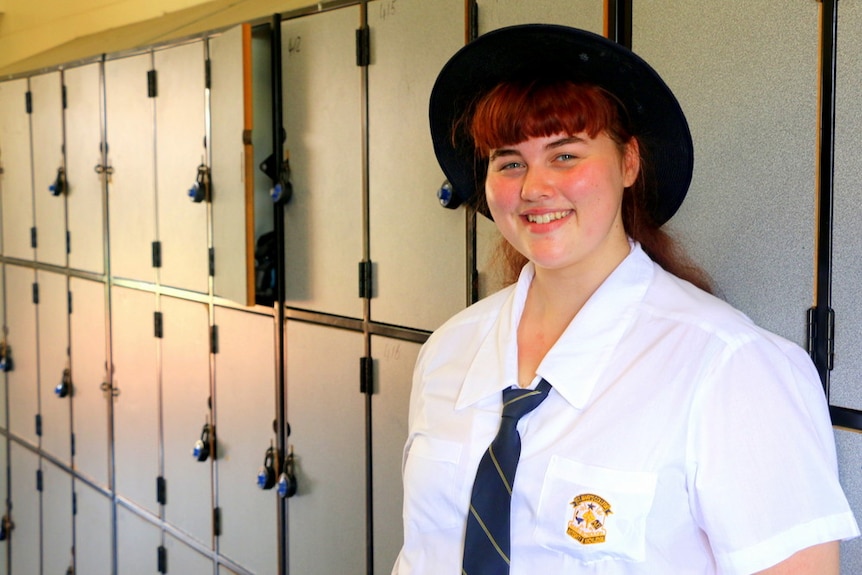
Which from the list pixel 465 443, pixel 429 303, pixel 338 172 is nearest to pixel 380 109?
pixel 338 172

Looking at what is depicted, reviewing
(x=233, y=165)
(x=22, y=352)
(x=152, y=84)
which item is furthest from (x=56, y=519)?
(x=233, y=165)

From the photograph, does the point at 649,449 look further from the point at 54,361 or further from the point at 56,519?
the point at 56,519

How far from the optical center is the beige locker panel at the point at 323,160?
2.46 meters

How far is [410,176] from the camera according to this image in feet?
7.45

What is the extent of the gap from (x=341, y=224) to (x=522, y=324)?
3.68ft

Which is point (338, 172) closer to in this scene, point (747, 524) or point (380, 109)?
point (380, 109)

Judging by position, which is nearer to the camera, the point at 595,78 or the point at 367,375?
the point at 595,78

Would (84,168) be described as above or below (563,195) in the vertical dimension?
above

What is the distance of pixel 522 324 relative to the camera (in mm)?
1530

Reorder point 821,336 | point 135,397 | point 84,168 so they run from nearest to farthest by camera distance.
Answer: point 821,336 → point 135,397 → point 84,168

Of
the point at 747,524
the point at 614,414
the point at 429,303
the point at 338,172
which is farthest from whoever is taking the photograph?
the point at 338,172

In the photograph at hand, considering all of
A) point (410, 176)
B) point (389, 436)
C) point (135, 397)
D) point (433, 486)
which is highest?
point (410, 176)

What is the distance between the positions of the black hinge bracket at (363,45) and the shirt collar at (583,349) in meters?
1.16

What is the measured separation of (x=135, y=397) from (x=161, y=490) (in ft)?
1.35
